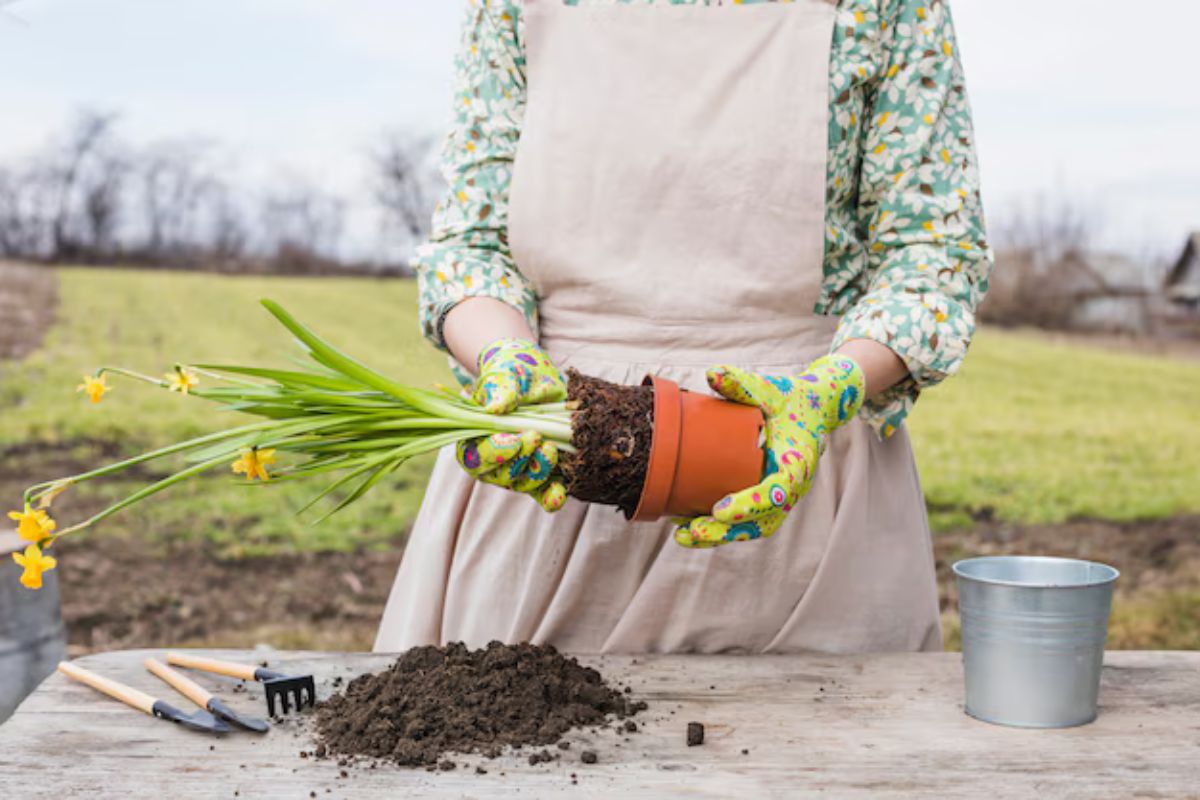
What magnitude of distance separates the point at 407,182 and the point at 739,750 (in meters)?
3.34

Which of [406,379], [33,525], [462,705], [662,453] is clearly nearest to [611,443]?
[662,453]

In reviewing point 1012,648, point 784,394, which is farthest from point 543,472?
point 1012,648

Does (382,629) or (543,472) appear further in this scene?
(382,629)

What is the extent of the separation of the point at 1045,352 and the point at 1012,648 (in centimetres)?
352

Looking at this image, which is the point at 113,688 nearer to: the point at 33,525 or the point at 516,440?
the point at 33,525

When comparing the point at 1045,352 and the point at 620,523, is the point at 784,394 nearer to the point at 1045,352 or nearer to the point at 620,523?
the point at 620,523

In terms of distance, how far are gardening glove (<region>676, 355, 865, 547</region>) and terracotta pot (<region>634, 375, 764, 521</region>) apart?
16 mm

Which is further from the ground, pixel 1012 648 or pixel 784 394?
pixel 784 394

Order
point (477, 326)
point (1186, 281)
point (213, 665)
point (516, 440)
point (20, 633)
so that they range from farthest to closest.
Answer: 1. point (1186, 281)
2. point (20, 633)
3. point (477, 326)
4. point (213, 665)
5. point (516, 440)

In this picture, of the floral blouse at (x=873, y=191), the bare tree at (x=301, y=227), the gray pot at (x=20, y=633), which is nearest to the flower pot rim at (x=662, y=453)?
the floral blouse at (x=873, y=191)

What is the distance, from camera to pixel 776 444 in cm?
121

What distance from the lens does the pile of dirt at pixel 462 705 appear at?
1106 millimetres

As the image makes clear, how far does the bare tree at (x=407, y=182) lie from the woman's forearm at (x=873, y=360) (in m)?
2.95

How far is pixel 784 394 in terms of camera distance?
1.23 m
